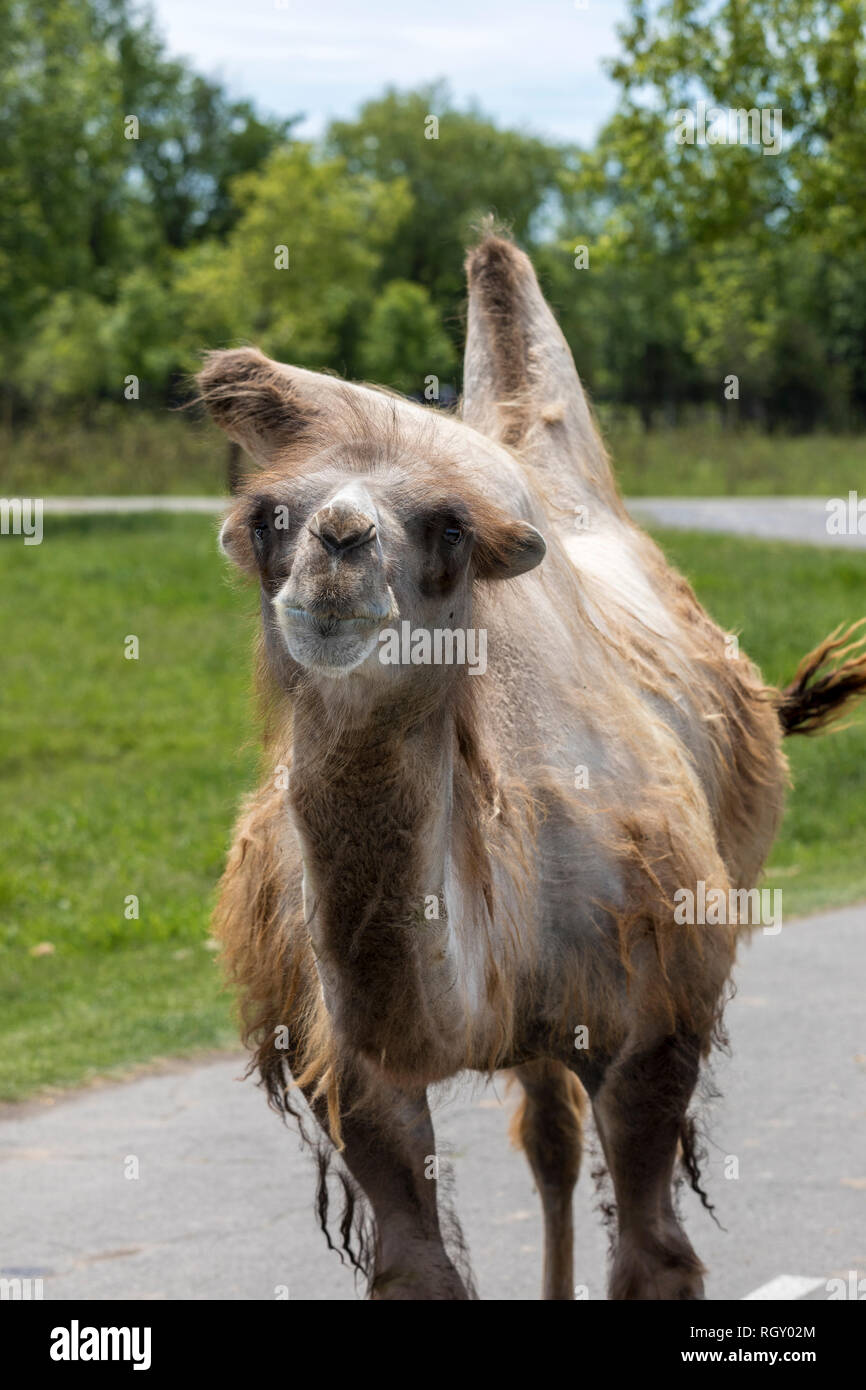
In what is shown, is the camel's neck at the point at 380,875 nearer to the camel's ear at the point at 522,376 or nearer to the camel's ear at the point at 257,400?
the camel's ear at the point at 257,400

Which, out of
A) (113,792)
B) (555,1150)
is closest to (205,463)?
(113,792)

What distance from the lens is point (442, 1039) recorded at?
2936mm

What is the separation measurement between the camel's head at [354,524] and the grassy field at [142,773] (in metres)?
0.39

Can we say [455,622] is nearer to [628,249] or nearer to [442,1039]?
[442,1039]

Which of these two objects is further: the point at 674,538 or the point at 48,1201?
the point at 674,538

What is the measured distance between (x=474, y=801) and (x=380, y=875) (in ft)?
1.25

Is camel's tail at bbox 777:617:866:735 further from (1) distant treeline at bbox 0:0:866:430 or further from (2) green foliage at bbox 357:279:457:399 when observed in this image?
(2) green foliage at bbox 357:279:457:399

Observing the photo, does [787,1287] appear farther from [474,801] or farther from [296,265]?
[296,265]

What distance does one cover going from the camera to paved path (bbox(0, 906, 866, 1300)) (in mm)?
5059

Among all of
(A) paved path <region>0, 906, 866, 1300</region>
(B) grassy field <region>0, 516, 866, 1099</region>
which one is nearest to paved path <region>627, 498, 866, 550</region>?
(B) grassy field <region>0, 516, 866, 1099</region>

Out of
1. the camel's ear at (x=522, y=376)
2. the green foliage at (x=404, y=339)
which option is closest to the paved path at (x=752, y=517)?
the green foliage at (x=404, y=339)

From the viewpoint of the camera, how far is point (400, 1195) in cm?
346
